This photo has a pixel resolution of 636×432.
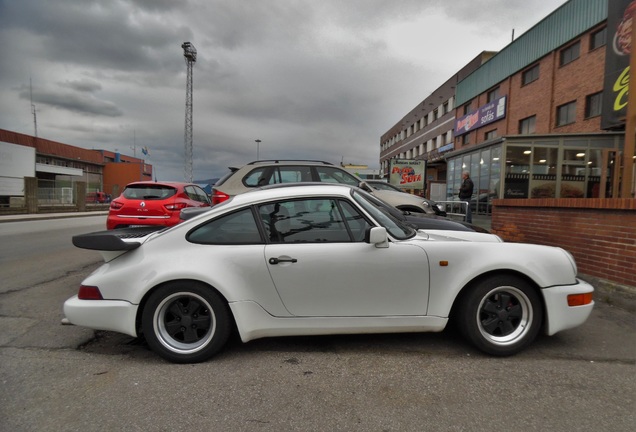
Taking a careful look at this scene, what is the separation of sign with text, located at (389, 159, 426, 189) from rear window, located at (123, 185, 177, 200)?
15123 millimetres

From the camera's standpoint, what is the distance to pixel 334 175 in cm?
645

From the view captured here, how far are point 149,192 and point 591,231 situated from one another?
302 inches

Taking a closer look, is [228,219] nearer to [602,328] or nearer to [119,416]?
[119,416]

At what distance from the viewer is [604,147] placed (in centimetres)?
1273

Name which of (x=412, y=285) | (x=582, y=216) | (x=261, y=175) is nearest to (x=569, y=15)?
(x=582, y=216)

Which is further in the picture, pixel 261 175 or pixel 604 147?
pixel 604 147

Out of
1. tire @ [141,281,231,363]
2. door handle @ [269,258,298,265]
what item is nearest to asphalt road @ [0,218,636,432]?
tire @ [141,281,231,363]

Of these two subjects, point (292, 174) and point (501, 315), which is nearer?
point (501, 315)

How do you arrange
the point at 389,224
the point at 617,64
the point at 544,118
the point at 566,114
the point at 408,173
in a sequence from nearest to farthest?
the point at 389,224 → the point at 617,64 → the point at 566,114 → the point at 408,173 → the point at 544,118

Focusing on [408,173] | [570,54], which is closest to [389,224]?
[408,173]

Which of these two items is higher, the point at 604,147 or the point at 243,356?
the point at 604,147

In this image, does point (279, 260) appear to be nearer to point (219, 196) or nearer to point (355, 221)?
point (355, 221)

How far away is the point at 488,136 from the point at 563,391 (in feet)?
95.6

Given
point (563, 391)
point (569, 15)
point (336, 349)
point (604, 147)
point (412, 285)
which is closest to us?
point (563, 391)
